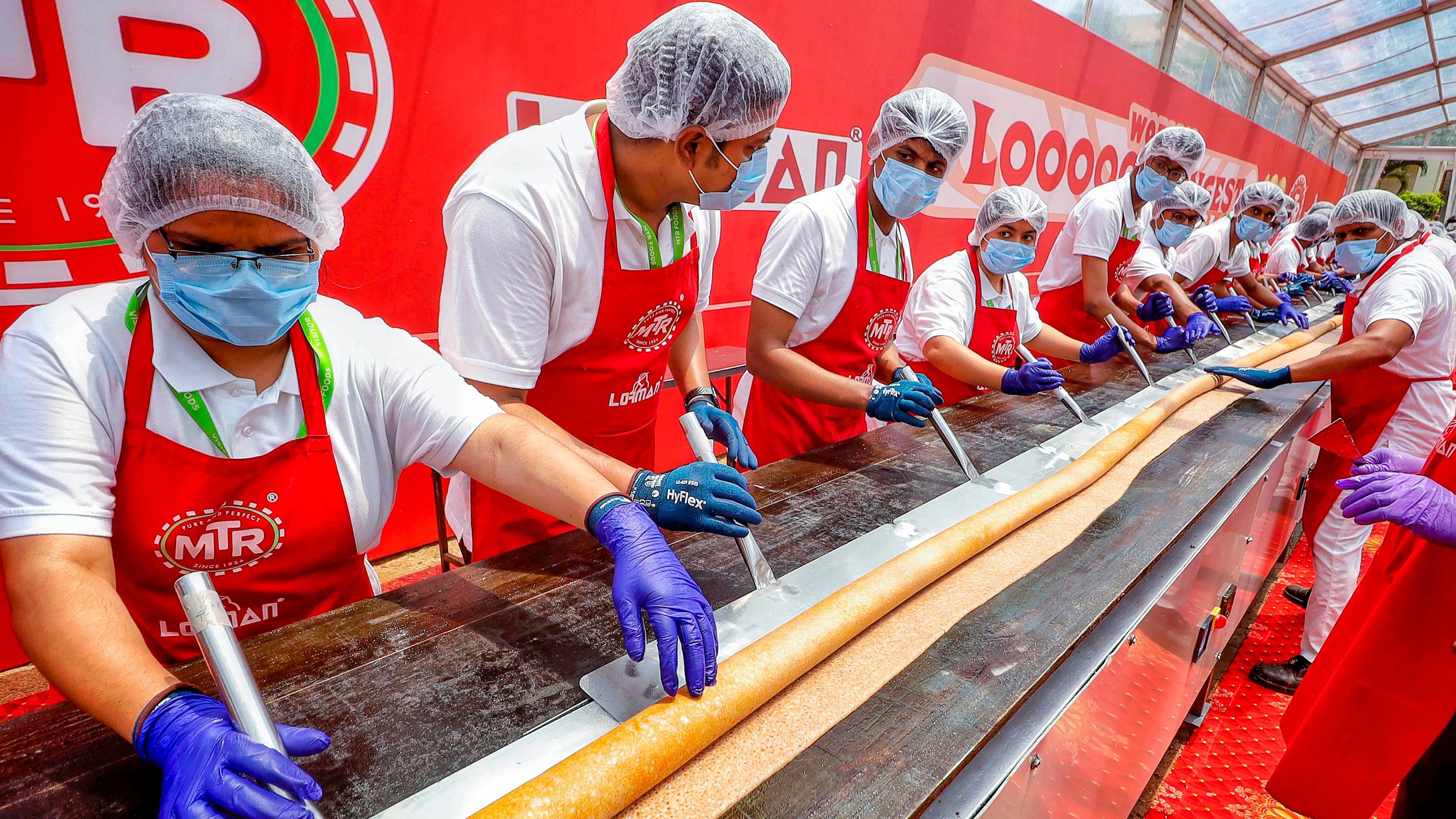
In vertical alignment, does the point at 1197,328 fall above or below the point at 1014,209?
below

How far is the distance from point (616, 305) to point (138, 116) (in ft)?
2.69

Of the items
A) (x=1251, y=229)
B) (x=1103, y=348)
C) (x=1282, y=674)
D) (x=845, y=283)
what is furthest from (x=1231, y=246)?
(x=845, y=283)

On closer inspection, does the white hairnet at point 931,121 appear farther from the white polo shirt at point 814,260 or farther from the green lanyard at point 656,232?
the green lanyard at point 656,232

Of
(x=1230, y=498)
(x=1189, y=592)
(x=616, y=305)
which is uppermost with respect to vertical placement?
(x=616, y=305)

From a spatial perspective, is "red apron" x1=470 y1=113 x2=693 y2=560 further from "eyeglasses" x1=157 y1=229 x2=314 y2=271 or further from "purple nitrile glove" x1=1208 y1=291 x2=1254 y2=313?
"purple nitrile glove" x1=1208 y1=291 x2=1254 y2=313

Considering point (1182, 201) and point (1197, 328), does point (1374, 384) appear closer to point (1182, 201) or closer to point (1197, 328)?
point (1197, 328)

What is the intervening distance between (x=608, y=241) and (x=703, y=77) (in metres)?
0.38

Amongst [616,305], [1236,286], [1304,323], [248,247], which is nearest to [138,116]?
[248,247]

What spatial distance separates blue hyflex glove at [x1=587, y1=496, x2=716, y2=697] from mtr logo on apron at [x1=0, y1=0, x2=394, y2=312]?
79.0 inches

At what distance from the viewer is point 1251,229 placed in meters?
5.24

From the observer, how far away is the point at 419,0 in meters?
2.54

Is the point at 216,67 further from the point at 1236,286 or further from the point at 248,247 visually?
the point at 1236,286

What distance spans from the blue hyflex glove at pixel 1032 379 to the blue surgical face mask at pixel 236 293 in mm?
2079

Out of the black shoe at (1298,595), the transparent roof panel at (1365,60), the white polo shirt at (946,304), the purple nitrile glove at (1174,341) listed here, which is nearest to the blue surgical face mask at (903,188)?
the white polo shirt at (946,304)
